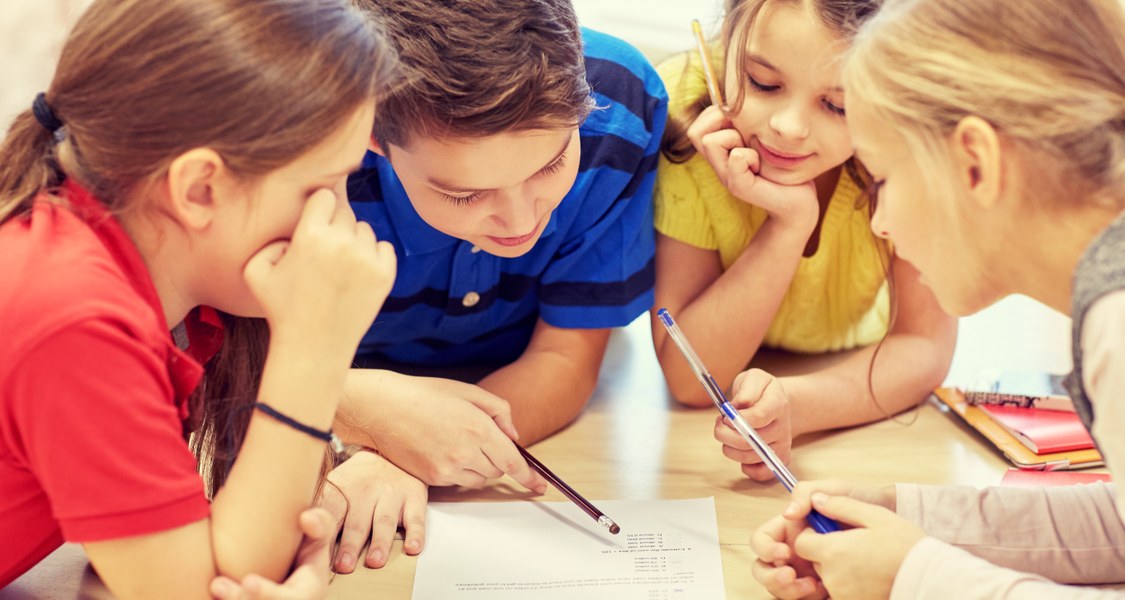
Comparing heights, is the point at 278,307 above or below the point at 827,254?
above

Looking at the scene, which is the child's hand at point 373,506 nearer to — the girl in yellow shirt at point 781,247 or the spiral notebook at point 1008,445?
the girl in yellow shirt at point 781,247

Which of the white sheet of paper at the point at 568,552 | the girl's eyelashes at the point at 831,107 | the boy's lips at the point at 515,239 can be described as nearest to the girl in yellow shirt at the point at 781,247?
the girl's eyelashes at the point at 831,107

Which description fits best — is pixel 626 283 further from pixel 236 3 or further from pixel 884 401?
pixel 236 3

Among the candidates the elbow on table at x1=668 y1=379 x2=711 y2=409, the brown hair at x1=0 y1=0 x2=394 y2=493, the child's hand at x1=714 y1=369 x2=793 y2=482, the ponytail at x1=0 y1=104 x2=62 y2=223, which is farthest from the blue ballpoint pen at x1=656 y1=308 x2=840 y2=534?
the ponytail at x1=0 y1=104 x2=62 y2=223

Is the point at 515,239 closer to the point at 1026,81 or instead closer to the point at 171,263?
the point at 171,263

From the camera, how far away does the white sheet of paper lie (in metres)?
0.79

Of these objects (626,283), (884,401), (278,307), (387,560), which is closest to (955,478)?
(884,401)

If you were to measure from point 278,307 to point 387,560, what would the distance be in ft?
0.80

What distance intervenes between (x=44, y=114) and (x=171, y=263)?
0.39 ft

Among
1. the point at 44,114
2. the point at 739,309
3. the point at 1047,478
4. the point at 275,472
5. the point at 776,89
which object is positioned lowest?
the point at 1047,478

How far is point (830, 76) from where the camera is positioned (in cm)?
92

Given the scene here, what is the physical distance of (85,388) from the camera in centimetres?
60

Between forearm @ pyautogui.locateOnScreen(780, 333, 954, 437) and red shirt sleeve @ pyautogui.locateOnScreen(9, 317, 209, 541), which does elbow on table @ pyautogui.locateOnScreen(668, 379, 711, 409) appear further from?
red shirt sleeve @ pyautogui.locateOnScreen(9, 317, 209, 541)

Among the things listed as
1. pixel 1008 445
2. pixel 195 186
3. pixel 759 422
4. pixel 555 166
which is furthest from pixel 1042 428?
pixel 195 186
